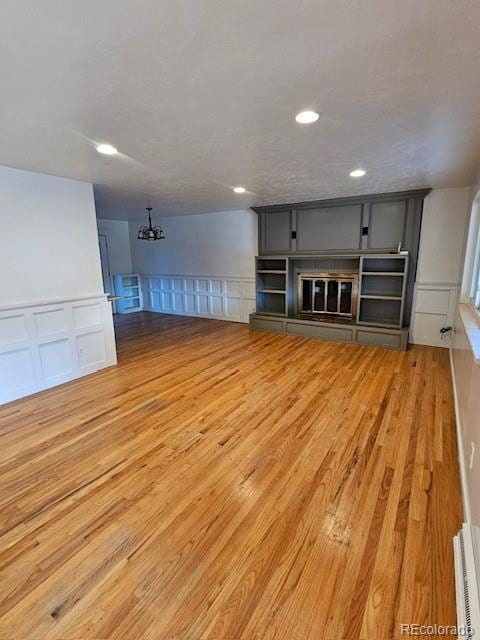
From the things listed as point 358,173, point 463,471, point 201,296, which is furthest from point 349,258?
point 463,471

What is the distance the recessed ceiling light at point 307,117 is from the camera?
195cm

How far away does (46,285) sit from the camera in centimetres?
336

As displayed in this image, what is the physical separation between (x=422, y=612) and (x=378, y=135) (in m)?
2.82

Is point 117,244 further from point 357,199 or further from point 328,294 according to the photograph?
point 357,199

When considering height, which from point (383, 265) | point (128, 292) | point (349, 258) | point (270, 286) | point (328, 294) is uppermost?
point (349, 258)

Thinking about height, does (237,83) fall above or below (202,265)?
above

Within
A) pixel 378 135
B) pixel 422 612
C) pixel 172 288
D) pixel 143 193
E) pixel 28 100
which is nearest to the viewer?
pixel 422 612

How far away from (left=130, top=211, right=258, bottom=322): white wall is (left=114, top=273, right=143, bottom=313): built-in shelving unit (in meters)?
0.22

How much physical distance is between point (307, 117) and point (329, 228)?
3.34m

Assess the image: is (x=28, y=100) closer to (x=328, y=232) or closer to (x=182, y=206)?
(x=182, y=206)

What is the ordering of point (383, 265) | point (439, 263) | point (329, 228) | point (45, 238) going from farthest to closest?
point (329, 228), point (383, 265), point (439, 263), point (45, 238)

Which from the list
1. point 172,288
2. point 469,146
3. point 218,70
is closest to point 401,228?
point 469,146

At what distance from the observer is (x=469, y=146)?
8.36ft

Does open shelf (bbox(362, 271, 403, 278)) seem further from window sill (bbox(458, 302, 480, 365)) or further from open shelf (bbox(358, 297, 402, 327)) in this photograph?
window sill (bbox(458, 302, 480, 365))
